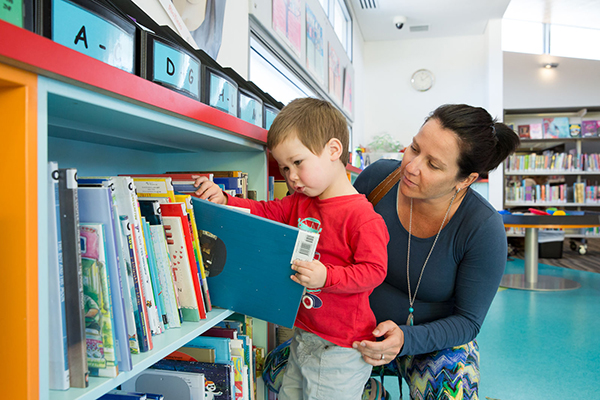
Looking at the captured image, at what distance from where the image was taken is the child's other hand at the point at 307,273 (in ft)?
2.43

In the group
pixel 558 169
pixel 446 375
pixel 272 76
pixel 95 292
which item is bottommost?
pixel 446 375

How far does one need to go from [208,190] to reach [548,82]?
723 cm

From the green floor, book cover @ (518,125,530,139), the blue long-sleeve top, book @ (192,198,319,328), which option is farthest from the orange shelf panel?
book cover @ (518,125,530,139)

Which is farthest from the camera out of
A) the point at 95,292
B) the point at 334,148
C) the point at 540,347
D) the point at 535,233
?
the point at 535,233

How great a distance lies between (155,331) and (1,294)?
0.29 metres

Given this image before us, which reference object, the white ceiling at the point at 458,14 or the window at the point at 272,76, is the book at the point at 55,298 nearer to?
the window at the point at 272,76

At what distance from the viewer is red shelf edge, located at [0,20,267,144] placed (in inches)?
15.4

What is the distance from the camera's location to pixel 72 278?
496 millimetres

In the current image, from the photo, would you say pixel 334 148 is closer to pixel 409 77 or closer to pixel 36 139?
pixel 36 139

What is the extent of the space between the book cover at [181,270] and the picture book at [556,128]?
7185mm

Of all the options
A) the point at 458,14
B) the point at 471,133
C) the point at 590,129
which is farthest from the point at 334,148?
the point at 590,129

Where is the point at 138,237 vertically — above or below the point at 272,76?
below

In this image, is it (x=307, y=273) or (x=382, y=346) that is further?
(x=382, y=346)

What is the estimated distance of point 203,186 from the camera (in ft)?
2.98
